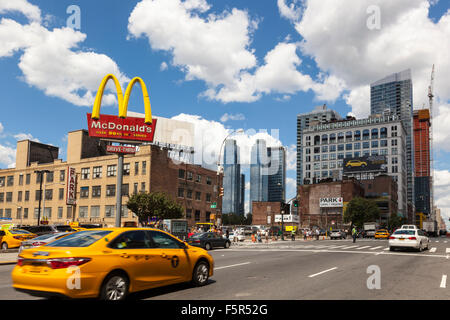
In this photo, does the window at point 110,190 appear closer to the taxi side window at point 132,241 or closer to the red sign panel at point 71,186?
the red sign panel at point 71,186

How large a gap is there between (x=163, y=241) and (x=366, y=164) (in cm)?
13681

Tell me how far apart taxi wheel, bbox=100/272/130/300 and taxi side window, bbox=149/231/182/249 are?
1.21 m

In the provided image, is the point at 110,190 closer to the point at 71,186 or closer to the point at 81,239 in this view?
the point at 71,186

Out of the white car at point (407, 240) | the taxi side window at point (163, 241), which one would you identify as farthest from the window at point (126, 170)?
the taxi side window at point (163, 241)

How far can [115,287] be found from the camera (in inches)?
296

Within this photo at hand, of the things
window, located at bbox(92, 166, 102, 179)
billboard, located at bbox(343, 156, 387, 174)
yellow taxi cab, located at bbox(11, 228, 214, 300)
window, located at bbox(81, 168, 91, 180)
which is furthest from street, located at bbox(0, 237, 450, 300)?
billboard, located at bbox(343, 156, 387, 174)

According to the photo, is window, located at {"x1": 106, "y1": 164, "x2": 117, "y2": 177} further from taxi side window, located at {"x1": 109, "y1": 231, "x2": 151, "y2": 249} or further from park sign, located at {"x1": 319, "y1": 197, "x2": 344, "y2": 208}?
park sign, located at {"x1": 319, "y1": 197, "x2": 344, "y2": 208}

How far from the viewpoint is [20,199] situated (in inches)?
2844

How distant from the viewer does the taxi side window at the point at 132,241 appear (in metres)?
7.97

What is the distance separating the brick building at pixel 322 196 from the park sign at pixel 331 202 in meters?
1.51

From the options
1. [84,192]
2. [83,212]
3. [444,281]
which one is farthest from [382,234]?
[84,192]
